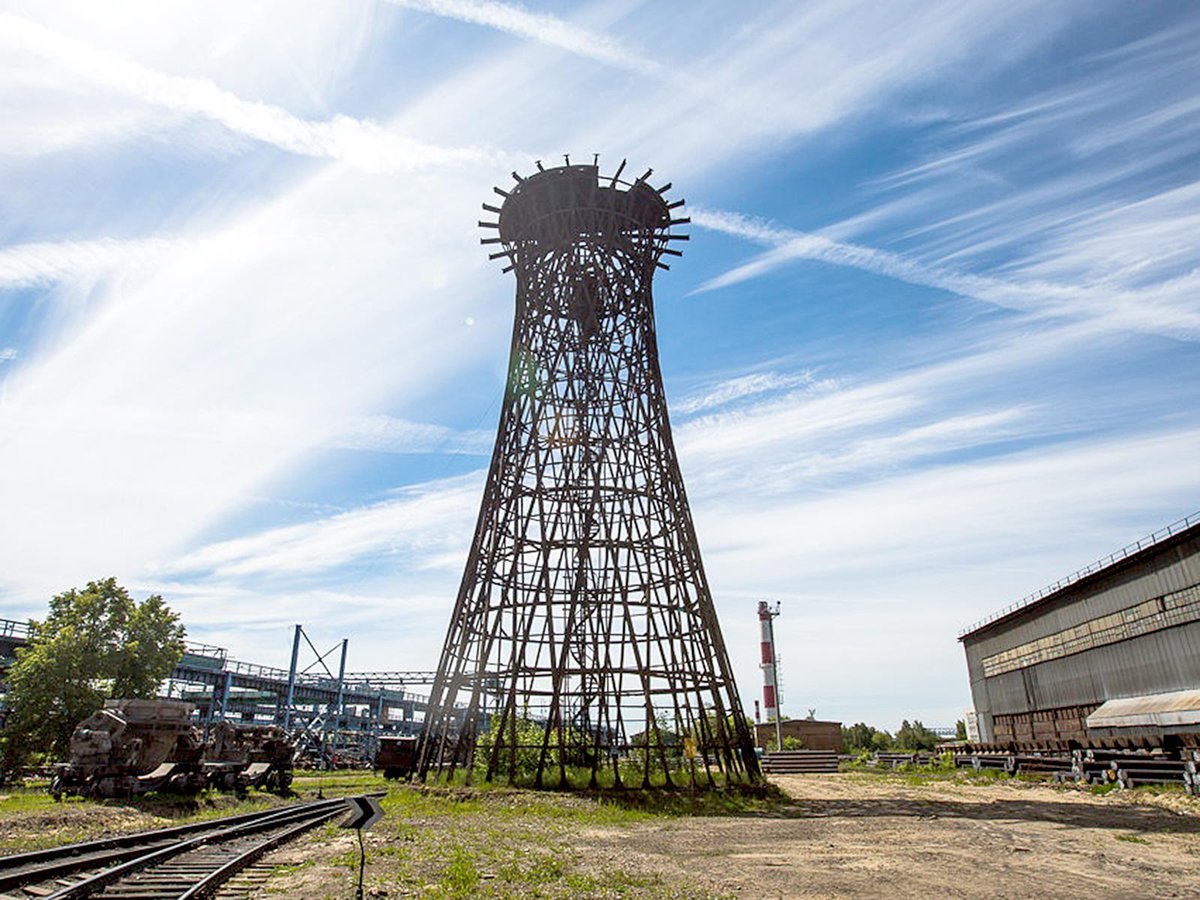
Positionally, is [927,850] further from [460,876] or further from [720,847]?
[460,876]

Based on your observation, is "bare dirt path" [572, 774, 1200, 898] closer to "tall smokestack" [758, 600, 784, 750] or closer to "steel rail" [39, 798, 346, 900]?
"steel rail" [39, 798, 346, 900]

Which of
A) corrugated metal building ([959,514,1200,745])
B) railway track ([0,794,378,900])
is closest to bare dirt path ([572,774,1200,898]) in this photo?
railway track ([0,794,378,900])

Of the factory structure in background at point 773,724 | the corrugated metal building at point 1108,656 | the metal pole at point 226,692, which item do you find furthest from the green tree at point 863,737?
the metal pole at point 226,692

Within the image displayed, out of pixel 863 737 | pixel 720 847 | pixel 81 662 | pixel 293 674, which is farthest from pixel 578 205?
pixel 863 737

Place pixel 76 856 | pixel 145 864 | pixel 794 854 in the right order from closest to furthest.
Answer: pixel 145 864, pixel 76 856, pixel 794 854

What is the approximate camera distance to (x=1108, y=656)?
36062 mm

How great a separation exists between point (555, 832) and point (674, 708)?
24.4 feet

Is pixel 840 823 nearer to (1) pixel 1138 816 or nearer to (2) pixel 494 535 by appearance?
(1) pixel 1138 816

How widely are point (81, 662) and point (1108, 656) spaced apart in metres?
48.3

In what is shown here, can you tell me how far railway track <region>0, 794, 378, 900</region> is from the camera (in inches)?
379

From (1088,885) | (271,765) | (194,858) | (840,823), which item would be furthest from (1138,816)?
(271,765)

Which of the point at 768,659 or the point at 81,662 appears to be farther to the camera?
the point at 768,659

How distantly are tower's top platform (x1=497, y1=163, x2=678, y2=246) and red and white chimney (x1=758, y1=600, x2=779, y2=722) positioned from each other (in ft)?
158

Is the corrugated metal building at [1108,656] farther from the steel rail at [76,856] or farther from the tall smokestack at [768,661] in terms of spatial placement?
the steel rail at [76,856]
